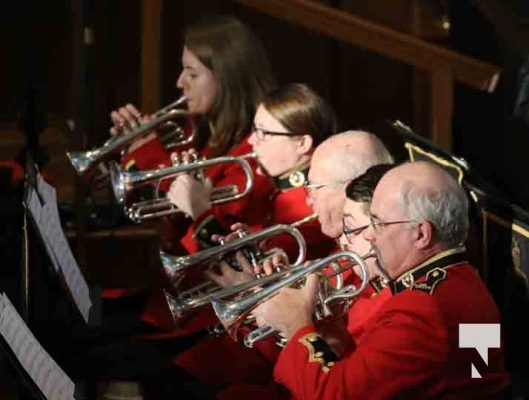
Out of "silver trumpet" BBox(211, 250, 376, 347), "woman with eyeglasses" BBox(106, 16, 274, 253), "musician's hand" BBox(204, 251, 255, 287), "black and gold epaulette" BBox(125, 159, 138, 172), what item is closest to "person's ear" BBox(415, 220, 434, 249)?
"silver trumpet" BBox(211, 250, 376, 347)

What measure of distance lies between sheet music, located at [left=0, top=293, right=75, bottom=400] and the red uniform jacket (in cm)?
44

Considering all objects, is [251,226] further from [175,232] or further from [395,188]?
[395,188]

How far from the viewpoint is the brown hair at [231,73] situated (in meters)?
4.37

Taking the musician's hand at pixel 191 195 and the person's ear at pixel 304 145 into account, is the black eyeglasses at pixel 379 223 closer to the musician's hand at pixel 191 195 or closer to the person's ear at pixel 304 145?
the person's ear at pixel 304 145

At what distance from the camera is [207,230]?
13.5 feet

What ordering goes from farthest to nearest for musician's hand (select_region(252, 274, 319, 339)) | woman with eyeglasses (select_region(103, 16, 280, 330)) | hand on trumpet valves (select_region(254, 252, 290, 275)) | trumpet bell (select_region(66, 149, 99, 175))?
1. trumpet bell (select_region(66, 149, 99, 175))
2. woman with eyeglasses (select_region(103, 16, 280, 330))
3. hand on trumpet valves (select_region(254, 252, 290, 275))
4. musician's hand (select_region(252, 274, 319, 339))

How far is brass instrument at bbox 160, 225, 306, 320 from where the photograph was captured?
12.0 feet

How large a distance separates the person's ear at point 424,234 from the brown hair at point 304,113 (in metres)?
1.14

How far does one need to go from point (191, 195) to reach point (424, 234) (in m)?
1.40

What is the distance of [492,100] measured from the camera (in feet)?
13.7

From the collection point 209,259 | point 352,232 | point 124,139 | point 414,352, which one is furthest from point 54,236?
point 414,352

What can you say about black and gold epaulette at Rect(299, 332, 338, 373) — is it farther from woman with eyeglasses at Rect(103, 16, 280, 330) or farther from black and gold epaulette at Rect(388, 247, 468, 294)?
woman with eyeglasses at Rect(103, 16, 280, 330)

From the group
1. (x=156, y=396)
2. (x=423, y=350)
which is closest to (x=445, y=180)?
(x=423, y=350)

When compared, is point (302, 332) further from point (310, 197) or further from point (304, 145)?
point (304, 145)
